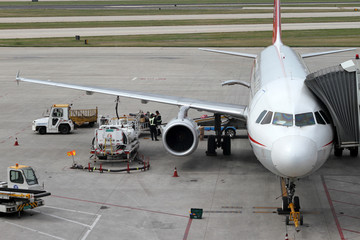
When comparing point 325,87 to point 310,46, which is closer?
point 325,87

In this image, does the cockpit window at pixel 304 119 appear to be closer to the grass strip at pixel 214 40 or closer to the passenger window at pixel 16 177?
the passenger window at pixel 16 177

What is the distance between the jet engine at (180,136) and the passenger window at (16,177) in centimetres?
664

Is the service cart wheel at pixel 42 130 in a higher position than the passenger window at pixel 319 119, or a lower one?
higher

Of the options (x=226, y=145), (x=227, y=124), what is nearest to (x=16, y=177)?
(x=226, y=145)

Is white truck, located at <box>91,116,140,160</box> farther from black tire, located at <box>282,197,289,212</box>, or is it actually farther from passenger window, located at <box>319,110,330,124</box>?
passenger window, located at <box>319,110,330,124</box>

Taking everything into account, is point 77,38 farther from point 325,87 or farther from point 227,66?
point 325,87

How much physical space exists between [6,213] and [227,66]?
4045 cm

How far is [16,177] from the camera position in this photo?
20750mm

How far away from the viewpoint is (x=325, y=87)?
66.5ft

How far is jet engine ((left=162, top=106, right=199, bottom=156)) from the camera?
2523 cm

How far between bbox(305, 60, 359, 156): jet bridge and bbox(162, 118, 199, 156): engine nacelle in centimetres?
602

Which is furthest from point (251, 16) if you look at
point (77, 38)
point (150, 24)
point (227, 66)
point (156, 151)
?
point (156, 151)

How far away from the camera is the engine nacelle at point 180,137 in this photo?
993 inches

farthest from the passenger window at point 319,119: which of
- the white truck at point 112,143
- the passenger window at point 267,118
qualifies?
the white truck at point 112,143
